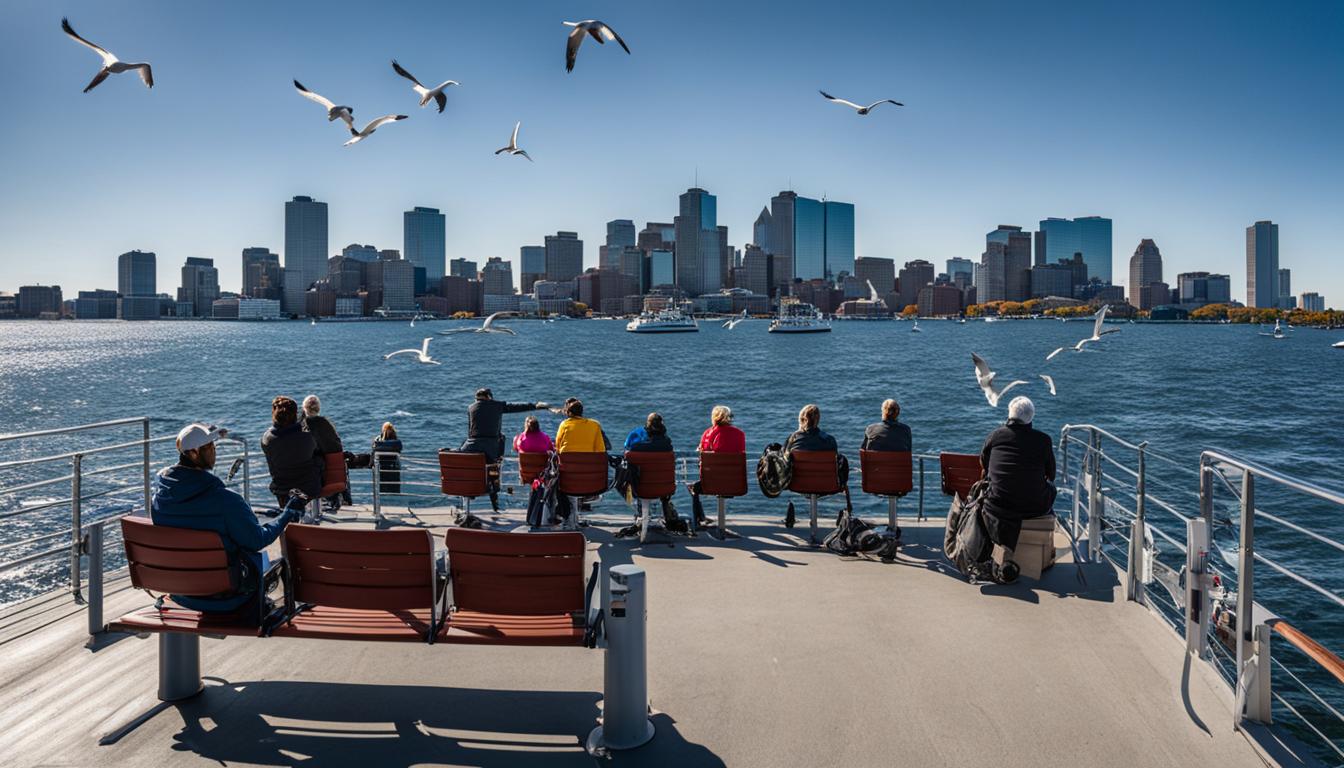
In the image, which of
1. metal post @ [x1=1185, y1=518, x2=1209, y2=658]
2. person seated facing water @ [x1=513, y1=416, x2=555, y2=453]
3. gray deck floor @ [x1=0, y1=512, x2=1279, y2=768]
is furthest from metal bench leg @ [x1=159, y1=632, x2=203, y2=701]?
metal post @ [x1=1185, y1=518, x2=1209, y2=658]

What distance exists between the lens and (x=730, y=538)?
8.52 metres

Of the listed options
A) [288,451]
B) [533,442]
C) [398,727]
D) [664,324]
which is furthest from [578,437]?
[664,324]

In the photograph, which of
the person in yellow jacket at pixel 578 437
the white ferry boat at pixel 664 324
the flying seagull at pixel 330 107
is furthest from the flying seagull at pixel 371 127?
the white ferry boat at pixel 664 324

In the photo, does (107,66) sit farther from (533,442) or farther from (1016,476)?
(1016,476)

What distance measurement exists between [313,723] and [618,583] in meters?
1.86

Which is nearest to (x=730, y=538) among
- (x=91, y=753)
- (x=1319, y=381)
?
(x=91, y=753)

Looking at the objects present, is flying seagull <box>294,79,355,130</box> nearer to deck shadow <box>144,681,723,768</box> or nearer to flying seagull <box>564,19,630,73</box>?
flying seagull <box>564,19,630,73</box>

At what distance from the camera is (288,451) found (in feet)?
25.8

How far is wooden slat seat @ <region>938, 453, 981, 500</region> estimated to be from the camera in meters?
7.95

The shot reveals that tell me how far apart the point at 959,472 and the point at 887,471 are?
2.18 feet

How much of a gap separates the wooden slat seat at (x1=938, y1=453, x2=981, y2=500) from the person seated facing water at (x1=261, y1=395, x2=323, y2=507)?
598 cm

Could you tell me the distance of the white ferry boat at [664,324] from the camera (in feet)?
516

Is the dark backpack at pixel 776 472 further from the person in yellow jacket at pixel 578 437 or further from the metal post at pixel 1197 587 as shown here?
the metal post at pixel 1197 587

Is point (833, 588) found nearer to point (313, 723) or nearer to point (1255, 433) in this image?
point (313, 723)
